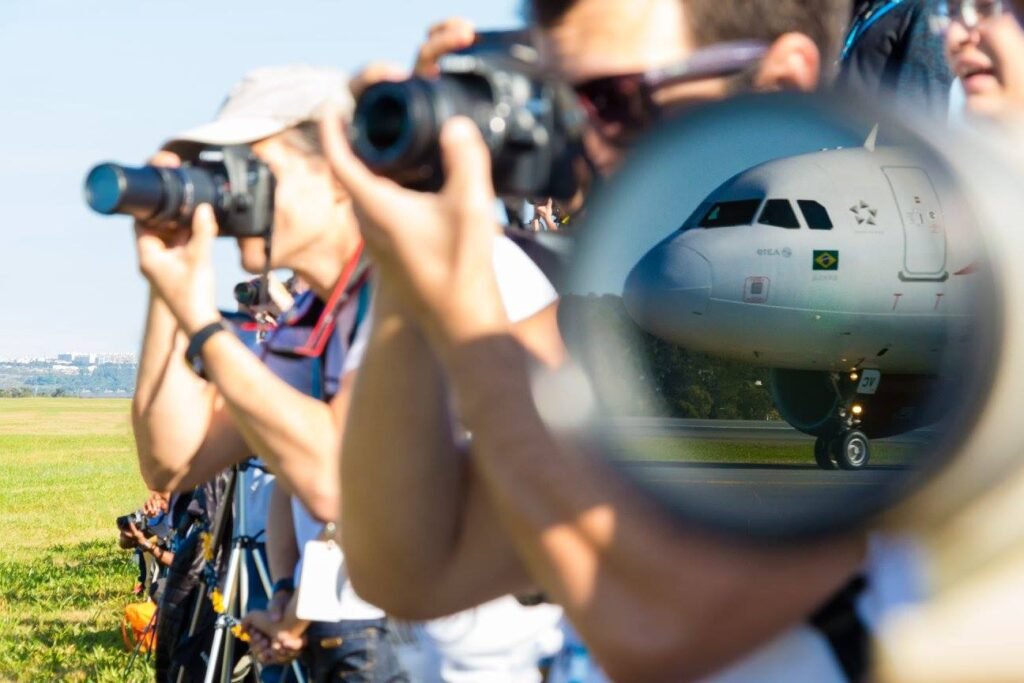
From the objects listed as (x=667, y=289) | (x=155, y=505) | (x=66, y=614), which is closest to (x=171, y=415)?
(x=667, y=289)

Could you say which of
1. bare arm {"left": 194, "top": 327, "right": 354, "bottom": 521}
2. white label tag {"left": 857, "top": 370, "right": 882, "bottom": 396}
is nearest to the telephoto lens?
bare arm {"left": 194, "top": 327, "right": 354, "bottom": 521}

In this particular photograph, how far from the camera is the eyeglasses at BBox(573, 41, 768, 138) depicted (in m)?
1.25

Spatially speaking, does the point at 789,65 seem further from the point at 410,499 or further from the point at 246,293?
the point at 246,293

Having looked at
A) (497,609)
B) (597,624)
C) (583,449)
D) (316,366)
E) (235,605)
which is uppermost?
(583,449)

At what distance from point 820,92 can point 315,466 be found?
151cm

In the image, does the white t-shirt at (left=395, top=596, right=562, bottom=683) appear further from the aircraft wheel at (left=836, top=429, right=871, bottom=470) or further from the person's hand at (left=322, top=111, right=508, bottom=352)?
the aircraft wheel at (left=836, top=429, right=871, bottom=470)

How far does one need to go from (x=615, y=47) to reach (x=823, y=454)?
44cm

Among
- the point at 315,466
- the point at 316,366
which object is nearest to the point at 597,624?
the point at 315,466

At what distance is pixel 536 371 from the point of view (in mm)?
1264

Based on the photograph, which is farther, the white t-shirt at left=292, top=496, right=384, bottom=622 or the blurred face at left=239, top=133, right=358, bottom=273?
the white t-shirt at left=292, top=496, right=384, bottom=622

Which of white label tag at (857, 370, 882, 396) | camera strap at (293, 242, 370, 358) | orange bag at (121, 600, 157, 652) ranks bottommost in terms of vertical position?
orange bag at (121, 600, 157, 652)

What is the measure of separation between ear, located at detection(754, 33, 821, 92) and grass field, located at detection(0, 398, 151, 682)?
2.73m

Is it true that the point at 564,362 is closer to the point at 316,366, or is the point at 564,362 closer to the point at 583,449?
the point at 583,449

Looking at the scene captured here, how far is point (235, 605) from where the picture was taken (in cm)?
383
